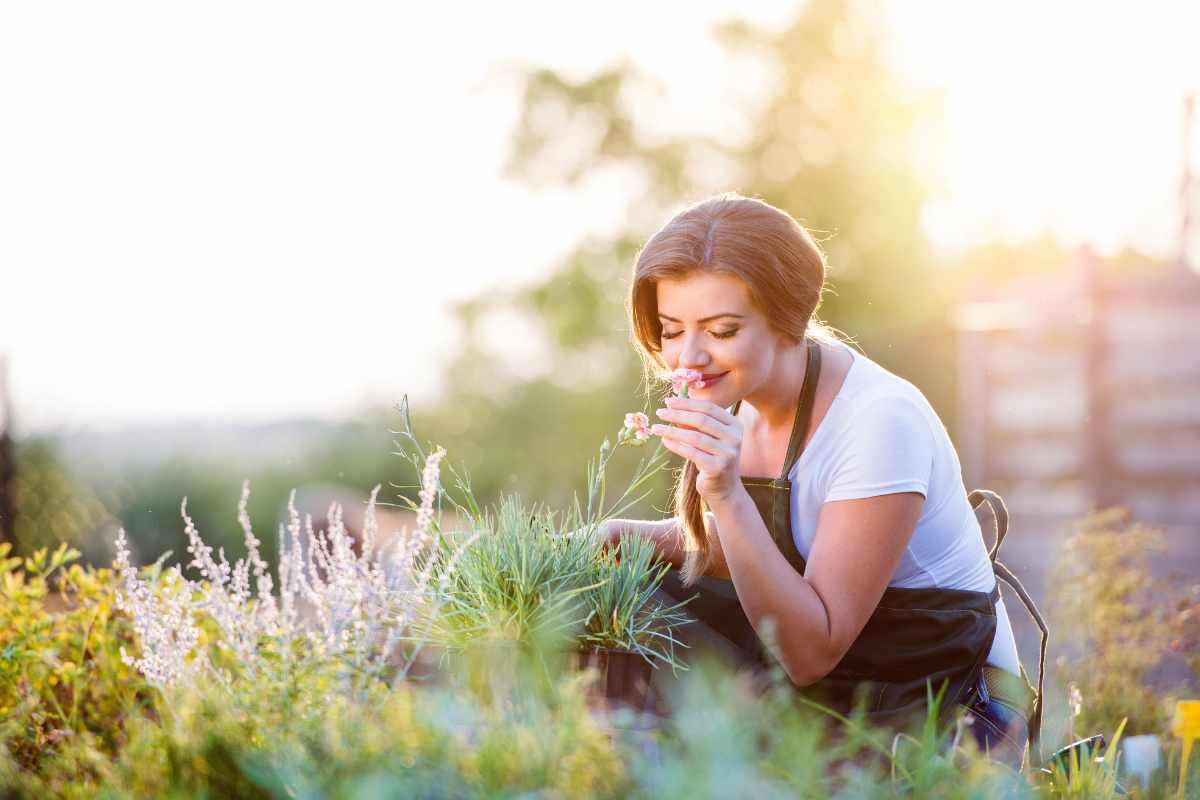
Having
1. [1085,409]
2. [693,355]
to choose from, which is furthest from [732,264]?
[1085,409]

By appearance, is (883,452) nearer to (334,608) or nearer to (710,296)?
(710,296)

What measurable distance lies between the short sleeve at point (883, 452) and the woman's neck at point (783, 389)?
0.77 feet

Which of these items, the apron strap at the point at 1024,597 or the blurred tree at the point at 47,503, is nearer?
the apron strap at the point at 1024,597

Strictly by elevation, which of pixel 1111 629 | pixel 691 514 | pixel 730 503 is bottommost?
pixel 1111 629

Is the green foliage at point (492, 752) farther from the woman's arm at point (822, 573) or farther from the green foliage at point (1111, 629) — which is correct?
the green foliage at point (1111, 629)

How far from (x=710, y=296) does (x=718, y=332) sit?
9cm

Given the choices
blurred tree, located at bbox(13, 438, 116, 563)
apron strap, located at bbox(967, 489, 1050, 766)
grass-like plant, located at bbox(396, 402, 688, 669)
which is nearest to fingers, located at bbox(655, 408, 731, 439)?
grass-like plant, located at bbox(396, 402, 688, 669)

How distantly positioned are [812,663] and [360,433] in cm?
848

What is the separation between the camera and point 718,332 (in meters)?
2.83

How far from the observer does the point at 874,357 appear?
10.4 meters

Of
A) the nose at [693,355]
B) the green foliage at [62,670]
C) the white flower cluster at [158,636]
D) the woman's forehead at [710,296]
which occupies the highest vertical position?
the woman's forehead at [710,296]

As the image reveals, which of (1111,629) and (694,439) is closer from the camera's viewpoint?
(694,439)

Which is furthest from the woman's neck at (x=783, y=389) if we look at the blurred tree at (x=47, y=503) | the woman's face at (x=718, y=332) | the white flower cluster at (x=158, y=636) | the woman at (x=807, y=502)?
the blurred tree at (x=47, y=503)

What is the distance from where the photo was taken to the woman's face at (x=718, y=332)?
2.82 metres
